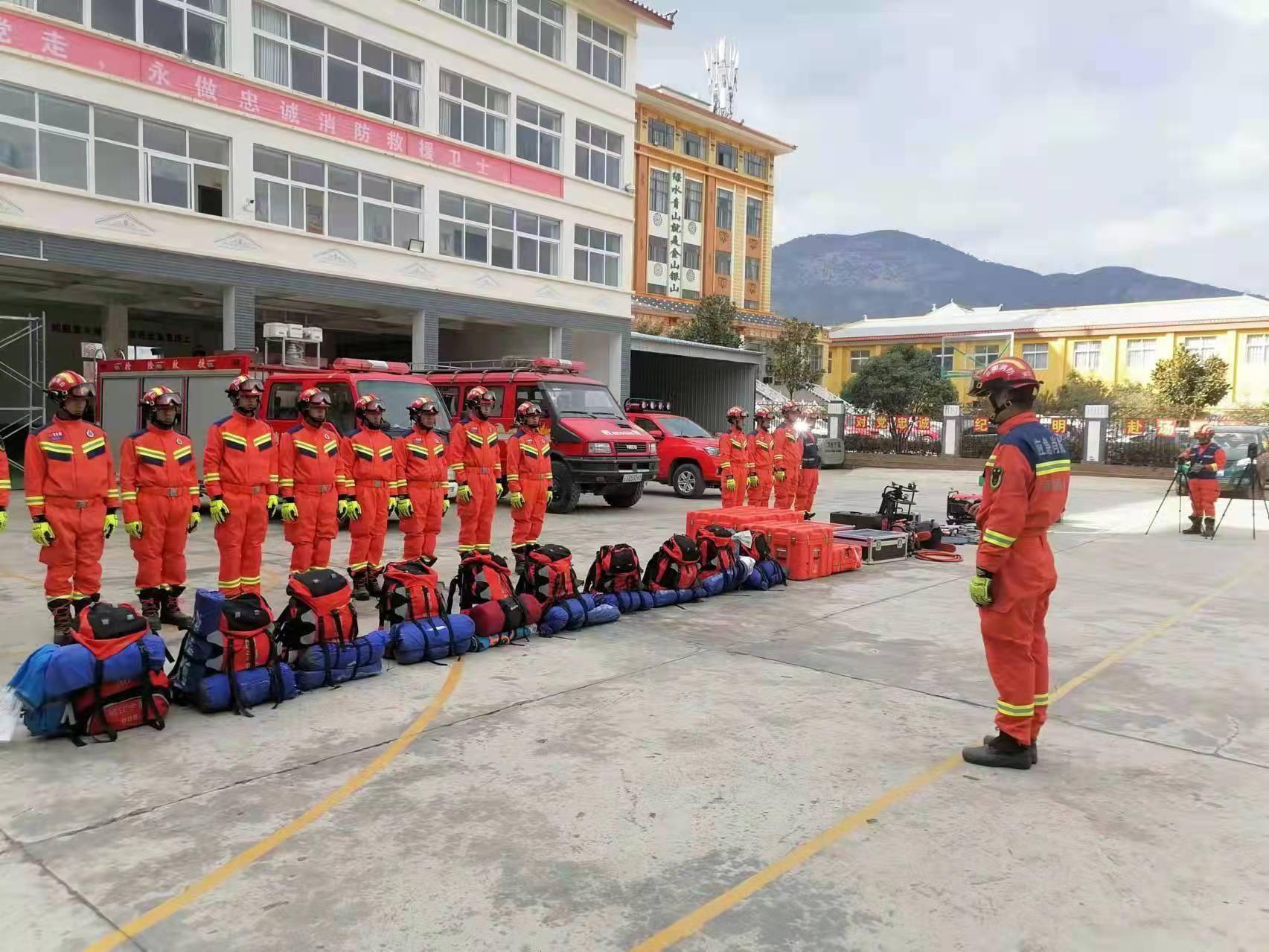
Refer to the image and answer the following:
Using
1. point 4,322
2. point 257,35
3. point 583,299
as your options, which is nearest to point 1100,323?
point 583,299

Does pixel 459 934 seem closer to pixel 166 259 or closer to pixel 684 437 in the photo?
pixel 684 437

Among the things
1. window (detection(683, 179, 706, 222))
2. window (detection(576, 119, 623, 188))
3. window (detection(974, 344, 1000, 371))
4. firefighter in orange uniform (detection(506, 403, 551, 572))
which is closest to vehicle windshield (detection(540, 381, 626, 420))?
firefighter in orange uniform (detection(506, 403, 551, 572))

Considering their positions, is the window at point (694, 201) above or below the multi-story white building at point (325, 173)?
above

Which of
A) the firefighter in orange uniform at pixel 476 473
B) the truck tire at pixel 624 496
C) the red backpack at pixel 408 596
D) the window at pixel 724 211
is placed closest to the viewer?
the red backpack at pixel 408 596

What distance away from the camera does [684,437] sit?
62.7 feet

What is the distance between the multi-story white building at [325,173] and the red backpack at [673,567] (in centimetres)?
1493

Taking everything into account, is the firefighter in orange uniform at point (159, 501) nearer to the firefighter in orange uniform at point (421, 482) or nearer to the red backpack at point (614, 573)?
the firefighter in orange uniform at point (421, 482)

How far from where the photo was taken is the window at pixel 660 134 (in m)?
49.0

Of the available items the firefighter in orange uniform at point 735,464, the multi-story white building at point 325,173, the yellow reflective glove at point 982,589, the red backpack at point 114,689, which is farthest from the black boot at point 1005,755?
the multi-story white building at point 325,173

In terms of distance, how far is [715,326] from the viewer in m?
38.4

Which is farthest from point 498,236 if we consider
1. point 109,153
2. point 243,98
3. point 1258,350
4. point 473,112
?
point 1258,350

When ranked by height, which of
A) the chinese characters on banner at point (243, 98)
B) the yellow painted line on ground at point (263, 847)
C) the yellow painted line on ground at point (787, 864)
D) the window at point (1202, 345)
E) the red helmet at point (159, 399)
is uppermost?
the chinese characters on banner at point (243, 98)

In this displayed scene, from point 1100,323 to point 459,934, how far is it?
62.5 metres

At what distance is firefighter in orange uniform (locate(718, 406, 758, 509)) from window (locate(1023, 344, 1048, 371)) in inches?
2080
